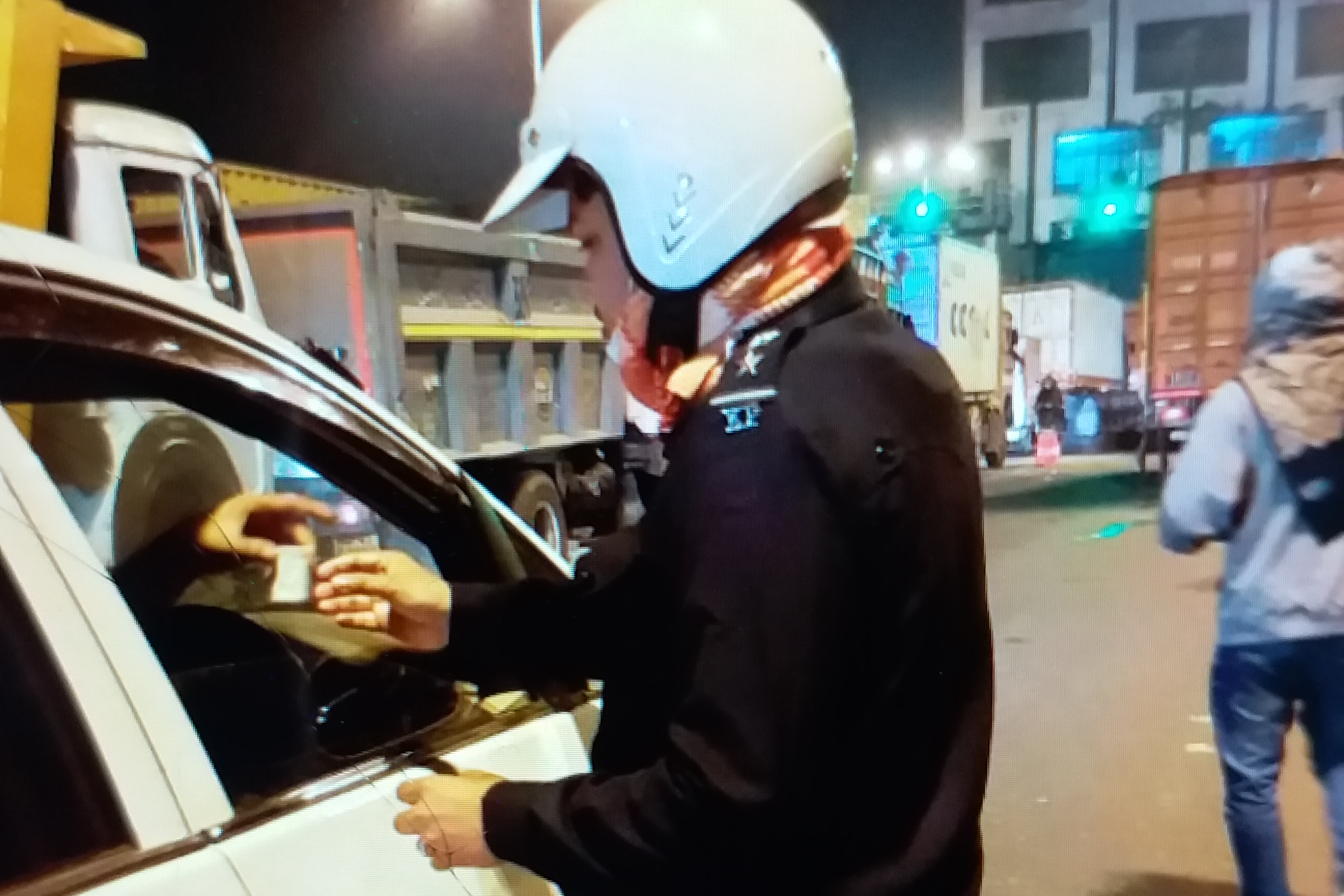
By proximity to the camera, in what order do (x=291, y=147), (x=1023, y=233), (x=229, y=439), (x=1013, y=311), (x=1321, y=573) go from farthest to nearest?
(x=1023, y=233), (x=1013, y=311), (x=291, y=147), (x=1321, y=573), (x=229, y=439)

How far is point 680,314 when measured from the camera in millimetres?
1230

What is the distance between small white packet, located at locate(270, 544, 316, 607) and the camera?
1813 mm

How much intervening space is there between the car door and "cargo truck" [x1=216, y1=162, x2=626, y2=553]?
429 centimetres

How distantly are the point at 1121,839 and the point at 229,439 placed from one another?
308 centimetres

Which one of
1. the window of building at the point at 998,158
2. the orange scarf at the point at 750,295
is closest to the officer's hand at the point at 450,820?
the orange scarf at the point at 750,295

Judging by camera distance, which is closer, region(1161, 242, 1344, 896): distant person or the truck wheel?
region(1161, 242, 1344, 896): distant person

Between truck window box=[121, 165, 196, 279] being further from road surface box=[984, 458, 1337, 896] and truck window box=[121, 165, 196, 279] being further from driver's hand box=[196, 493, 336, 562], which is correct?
road surface box=[984, 458, 1337, 896]

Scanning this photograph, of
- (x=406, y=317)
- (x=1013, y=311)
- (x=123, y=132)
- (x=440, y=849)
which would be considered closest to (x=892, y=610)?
(x=440, y=849)

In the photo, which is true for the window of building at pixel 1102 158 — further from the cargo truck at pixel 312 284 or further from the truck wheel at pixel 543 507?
the truck wheel at pixel 543 507

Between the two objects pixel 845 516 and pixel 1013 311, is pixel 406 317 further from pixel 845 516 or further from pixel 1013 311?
pixel 1013 311

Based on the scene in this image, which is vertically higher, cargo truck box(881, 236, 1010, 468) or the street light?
the street light

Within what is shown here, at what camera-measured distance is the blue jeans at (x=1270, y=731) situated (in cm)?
269

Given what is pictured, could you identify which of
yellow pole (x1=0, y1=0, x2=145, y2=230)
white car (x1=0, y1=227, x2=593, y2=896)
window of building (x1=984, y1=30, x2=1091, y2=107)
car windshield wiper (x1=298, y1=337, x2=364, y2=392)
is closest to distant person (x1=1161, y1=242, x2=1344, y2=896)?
white car (x1=0, y1=227, x2=593, y2=896)

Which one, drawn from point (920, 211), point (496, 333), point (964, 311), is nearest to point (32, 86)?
point (496, 333)
